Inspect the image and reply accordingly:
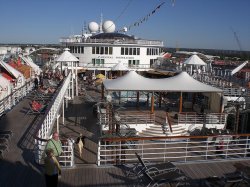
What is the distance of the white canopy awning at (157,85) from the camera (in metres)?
→ 15.7

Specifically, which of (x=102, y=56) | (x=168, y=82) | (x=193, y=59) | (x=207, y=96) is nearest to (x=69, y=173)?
(x=168, y=82)

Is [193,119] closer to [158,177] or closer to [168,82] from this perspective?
[168,82]

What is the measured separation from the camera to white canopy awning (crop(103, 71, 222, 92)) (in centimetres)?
1570

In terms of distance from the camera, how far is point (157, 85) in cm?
1603

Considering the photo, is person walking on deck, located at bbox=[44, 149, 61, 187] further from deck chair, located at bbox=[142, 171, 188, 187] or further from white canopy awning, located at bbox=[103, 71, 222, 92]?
white canopy awning, located at bbox=[103, 71, 222, 92]

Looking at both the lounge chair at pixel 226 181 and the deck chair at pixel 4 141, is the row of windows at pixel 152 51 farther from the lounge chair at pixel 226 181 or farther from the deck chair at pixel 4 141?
the lounge chair at pixel 226 181

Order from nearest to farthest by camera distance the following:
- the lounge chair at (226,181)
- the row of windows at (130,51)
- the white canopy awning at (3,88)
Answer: the lounge chair at (226,181) < the white canopy awning at (3,88) < the row of windows at (130,51)

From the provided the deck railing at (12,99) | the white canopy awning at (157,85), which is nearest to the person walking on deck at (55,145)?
the deck railing at (12,99)

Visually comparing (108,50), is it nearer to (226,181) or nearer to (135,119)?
(135,119)

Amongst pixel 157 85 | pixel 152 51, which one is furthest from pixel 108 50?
pixel 157 85

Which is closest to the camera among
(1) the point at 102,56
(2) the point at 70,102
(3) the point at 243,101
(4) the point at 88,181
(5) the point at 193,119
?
(4) the point at 88,181

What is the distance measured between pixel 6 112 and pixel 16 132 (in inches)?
150

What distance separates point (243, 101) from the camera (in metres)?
18.6

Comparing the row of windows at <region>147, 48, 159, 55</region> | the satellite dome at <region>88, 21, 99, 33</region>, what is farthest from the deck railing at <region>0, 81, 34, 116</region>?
the satellite dome at <region>88, 21, 99, 33</region>
